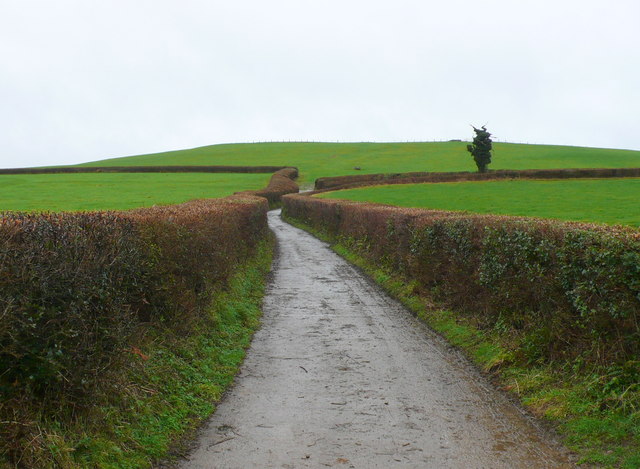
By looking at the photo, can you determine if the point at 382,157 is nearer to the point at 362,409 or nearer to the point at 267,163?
the point at 267,163

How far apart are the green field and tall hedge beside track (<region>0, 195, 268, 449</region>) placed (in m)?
19.2

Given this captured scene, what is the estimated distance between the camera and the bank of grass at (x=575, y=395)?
17.0 ft

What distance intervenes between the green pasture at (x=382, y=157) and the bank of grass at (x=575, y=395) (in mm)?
70063

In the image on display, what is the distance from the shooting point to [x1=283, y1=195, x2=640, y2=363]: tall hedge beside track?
5.88 meters

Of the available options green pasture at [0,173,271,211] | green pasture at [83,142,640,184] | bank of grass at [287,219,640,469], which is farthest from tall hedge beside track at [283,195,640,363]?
green pasture at [83,142,640,184]

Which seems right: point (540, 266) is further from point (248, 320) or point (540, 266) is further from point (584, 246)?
point (248, 320)

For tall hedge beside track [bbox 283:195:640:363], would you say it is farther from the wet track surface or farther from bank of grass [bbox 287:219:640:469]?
the wet track surface

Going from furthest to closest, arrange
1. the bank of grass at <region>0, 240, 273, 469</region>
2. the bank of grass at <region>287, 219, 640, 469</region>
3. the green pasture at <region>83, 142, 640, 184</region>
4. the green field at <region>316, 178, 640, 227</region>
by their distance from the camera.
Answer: the green pasture at <region>83, 142, 640, 184</region>, the green field at <region>316, 178, 640, 227</region>, the bank of grass at <region>287, 219, 640, 469</region>, the bank of grass at <region>0, 240, 273, 469</region>

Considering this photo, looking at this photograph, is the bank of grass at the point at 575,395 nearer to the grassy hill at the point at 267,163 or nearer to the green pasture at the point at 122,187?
the grassy hill at the point at 267,163

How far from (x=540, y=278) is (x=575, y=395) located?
1.78 m

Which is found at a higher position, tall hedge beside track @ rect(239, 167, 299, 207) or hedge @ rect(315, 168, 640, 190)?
hedge @ rect(315, 168, 640, 190)

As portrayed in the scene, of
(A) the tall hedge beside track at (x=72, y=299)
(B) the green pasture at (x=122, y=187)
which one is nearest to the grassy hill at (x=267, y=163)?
(B) the green pasture at (x=122, y=187)

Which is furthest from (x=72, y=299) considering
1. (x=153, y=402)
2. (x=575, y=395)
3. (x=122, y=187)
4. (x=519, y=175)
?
(x=519, y=175)

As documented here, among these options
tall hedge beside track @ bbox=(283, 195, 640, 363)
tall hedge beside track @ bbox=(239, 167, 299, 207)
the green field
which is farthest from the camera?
tall hedge beside track @ bbox=(239, 167, 299, 207)
